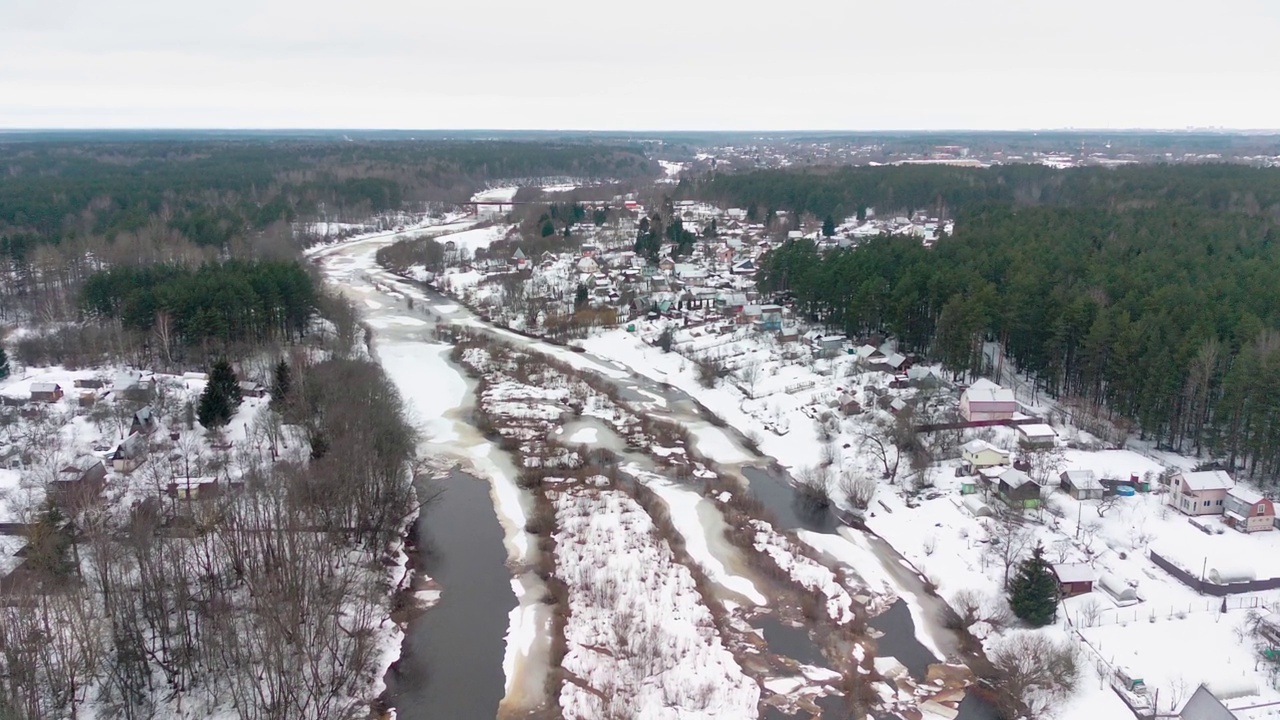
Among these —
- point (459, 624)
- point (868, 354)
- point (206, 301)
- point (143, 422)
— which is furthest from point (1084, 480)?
point (206, 301)

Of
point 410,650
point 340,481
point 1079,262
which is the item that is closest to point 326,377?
point 340,481

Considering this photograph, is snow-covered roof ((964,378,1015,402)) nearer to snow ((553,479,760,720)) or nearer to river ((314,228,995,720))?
river ((314,228,995,720))

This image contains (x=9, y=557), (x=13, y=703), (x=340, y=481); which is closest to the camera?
(x=13, y=703)

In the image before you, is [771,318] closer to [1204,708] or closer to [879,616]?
[879,616]

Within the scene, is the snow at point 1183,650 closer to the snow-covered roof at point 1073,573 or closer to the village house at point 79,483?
the snow-covered roof at point 1073,573

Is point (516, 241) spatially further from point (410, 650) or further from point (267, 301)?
point (410, 650)
